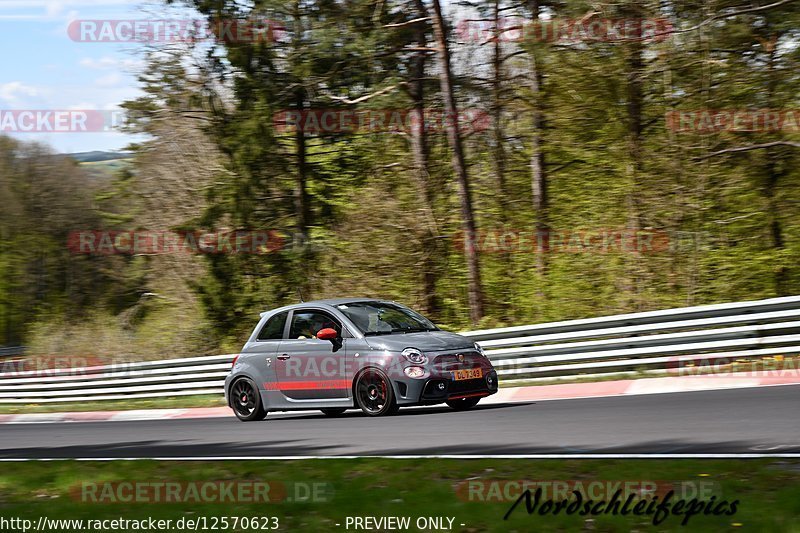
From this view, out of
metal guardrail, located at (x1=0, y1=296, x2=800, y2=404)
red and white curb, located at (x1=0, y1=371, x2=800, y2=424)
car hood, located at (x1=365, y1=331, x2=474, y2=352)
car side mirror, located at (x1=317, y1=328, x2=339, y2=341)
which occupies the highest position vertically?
car side mirror, located at (x1=317, y1=328, x2=339, y2=341)

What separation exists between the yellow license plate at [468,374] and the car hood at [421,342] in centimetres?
31

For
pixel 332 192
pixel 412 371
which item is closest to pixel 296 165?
pixel 332 192

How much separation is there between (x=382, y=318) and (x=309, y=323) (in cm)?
109

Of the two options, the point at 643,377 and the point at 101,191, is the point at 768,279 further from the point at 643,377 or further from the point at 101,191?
the point at 101,191

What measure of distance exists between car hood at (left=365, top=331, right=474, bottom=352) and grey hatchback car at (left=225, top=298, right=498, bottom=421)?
0.04ft

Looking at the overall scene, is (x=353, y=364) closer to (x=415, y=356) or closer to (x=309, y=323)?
(x=415, y=356)

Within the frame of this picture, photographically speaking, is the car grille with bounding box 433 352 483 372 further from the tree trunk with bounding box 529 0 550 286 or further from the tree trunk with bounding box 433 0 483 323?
the tree trunk with bounding box 433 0 483 323

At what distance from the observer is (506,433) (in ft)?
34.0

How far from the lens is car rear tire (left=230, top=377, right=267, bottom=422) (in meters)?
14.4

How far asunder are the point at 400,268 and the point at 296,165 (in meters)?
5.61

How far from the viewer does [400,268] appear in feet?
82.7

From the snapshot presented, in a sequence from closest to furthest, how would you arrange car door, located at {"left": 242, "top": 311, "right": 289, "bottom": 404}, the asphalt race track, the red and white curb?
the asphalt race track, the red and white curb, car door, located at {"left": 242, "top": 311, "right": 289, "bottom": 404}

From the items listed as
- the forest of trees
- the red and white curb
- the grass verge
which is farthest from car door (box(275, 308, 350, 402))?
the forest of trees

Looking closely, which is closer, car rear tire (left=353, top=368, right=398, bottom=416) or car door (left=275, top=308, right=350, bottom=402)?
car rear tire (left=353, top=368, right=398, bottom=416)
